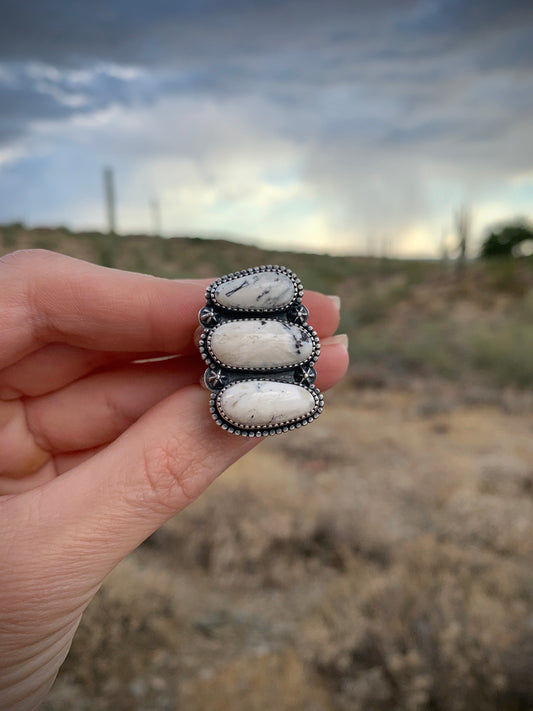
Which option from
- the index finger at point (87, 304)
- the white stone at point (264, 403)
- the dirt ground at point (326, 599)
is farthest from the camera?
the dirt ground at point (326, 599)

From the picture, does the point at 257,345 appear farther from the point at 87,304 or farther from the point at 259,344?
the point at 87,304

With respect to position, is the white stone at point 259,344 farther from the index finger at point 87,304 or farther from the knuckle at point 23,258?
the knuckle at point 23,258

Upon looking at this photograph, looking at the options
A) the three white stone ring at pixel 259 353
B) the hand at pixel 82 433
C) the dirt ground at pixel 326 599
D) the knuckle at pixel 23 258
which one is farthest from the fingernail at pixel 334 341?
the dirt ground at pixel 326 599

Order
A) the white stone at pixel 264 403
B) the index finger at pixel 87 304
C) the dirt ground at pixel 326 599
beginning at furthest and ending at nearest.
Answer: the dirt ground at pixel 326 599
the index finger at pixel 87 304
the white stone at pixel 264 403

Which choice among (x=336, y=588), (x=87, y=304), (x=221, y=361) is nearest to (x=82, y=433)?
(x=87, y=304)

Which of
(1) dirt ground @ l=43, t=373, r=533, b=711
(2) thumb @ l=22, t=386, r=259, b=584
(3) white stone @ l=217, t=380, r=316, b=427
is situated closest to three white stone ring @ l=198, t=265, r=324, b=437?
(3) white stone @ l=217, t=380, r=316, b=427

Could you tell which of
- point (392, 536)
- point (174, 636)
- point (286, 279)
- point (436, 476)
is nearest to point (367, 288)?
point (436, 476)

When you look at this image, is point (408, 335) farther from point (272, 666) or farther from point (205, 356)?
point (205, 356)
